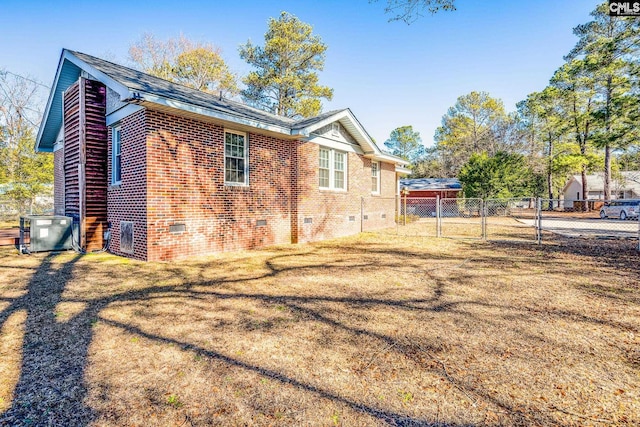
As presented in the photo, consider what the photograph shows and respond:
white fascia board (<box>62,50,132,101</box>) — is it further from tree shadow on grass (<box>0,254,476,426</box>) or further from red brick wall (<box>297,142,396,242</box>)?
red brick wall (<box>297,142,396,242</box>)

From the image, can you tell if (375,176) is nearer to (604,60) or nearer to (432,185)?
(604,60)

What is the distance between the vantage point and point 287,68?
28.1 metres

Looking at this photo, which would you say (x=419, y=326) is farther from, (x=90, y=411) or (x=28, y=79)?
(x=28, y=79)

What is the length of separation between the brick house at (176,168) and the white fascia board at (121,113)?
0.05 meters

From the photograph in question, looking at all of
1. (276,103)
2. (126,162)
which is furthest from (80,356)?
(276,103)

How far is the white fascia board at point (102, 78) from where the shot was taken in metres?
6.92

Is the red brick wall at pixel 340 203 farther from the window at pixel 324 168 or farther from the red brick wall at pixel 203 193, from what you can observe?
the window at pixel 324 168

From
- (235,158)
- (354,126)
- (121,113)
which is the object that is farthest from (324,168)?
(121,113)

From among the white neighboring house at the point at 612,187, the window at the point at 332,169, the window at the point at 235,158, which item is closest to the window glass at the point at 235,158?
the window at the point at 235,158

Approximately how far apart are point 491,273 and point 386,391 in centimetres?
507

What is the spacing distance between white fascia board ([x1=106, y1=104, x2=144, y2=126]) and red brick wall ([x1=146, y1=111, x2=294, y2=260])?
63 centimetres

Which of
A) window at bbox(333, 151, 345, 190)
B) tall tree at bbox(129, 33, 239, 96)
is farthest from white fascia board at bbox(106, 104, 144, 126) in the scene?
tall tree at bbox(129, 33, 239, 96)

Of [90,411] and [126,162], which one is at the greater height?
[126,162]

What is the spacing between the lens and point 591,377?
8.56ft
